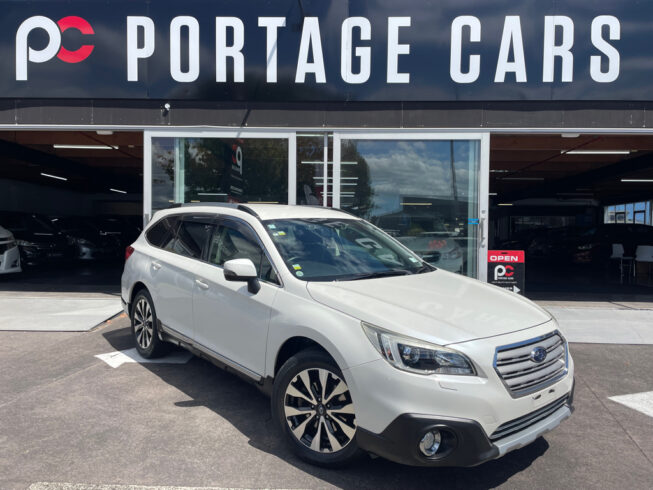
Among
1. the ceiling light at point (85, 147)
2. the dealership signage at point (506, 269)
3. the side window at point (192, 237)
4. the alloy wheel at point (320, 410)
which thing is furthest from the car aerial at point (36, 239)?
the alloy wheel at point (320, 410)

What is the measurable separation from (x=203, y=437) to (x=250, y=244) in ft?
4.84

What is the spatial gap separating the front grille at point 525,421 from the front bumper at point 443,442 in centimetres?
3

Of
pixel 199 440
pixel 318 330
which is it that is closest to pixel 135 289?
pixel 199 440

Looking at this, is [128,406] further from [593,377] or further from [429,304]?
[593,377]

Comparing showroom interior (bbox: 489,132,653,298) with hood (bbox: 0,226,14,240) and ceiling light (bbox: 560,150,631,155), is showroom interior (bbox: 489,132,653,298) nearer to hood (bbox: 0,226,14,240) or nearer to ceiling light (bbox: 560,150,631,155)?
ceiling light (bbox: 560,150,631,155)

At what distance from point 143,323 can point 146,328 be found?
0.27ft

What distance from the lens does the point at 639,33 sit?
8.06 m

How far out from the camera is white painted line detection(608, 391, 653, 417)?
13.3 ft

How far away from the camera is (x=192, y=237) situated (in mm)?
4598

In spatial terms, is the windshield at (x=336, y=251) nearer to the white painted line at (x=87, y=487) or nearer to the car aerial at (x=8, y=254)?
the white painted line at (x=87, y=487)

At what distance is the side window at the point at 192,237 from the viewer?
4375 mm

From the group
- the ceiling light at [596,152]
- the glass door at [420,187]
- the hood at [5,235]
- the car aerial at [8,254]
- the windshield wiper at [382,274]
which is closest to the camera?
the windshield wiper at [382,274]

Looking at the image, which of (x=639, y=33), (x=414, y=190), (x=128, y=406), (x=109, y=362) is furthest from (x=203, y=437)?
(x=639, y=33)

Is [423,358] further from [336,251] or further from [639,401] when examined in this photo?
[639,401]
